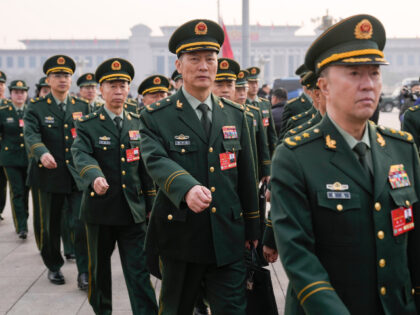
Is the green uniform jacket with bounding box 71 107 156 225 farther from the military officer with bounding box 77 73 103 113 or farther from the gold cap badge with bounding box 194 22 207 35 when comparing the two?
the military officer with bounding box 77 73 103 113

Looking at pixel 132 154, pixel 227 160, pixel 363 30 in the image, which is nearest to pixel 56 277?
pixel 132 154

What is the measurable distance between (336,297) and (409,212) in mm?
495

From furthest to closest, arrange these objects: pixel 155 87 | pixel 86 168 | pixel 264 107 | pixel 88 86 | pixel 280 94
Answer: pixel 280 94 → pixel 88 86 → pixel 264 107 → pixel 155 87 → pixel 86 168

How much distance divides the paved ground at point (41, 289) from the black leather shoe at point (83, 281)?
0.18 feet

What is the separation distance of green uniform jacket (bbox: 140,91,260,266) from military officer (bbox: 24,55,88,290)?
2402mm

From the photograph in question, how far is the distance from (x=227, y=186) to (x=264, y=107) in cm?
431

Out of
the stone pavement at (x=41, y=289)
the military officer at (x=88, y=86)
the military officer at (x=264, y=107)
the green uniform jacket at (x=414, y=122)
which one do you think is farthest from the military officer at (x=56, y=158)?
the green uniform jacket at (x=414, y=122)

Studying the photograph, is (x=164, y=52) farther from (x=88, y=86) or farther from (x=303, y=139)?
(x=303, y=139)

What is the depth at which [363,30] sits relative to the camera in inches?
88.9

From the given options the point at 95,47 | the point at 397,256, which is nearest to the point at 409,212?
the point at 397,256

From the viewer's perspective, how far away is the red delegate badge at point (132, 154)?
452cm

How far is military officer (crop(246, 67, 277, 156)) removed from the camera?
7.00 metres

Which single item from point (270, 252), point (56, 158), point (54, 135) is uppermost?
point (54, 135)

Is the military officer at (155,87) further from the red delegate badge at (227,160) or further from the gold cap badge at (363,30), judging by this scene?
the gold cap badge at (363,30)
